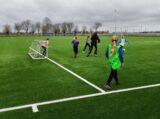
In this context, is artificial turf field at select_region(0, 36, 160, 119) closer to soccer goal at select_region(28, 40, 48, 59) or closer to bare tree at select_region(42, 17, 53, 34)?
soccer goal at select_region(28, 40, 48, 59)

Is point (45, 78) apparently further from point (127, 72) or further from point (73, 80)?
point (127, 72)

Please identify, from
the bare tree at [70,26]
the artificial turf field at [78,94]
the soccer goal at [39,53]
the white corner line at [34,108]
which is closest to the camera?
the artificial turf field at [78,94]

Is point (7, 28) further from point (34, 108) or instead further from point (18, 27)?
point (34, 108)

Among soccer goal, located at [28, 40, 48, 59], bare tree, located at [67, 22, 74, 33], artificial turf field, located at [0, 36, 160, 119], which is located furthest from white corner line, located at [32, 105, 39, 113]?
bare tree, located at [67, 22, 74, 33]

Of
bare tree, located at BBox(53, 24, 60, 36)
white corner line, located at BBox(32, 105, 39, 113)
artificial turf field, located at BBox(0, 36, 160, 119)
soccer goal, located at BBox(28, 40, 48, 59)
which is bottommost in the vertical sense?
white corner line, located at BBox(32, 105, 39, 113)

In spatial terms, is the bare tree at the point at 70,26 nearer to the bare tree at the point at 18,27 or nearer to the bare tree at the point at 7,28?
the bare tree at the point at 18,27

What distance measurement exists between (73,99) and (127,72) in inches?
181

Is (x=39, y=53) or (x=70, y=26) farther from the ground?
(x=70, y=26)

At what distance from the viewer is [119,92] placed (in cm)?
696

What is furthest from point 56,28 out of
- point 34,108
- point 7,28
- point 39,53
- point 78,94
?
point 34,108

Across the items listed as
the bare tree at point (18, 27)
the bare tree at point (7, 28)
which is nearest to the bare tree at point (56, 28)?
the bare tree at point (18, 27)

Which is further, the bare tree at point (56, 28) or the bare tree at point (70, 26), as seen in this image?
the bare tree at point (70, 26)

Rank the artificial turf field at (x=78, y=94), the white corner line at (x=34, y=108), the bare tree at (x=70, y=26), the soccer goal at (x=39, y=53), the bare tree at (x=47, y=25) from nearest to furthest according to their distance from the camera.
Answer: the artificial turf field at (x=78, y=94), the white corner line at (x=34, y=108), the soccer goal at (x=39, y=53), the bare tree at (x=47, y=25), the bare tree at (x=70, y=26)

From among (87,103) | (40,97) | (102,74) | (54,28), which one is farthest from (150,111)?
(54,28)
